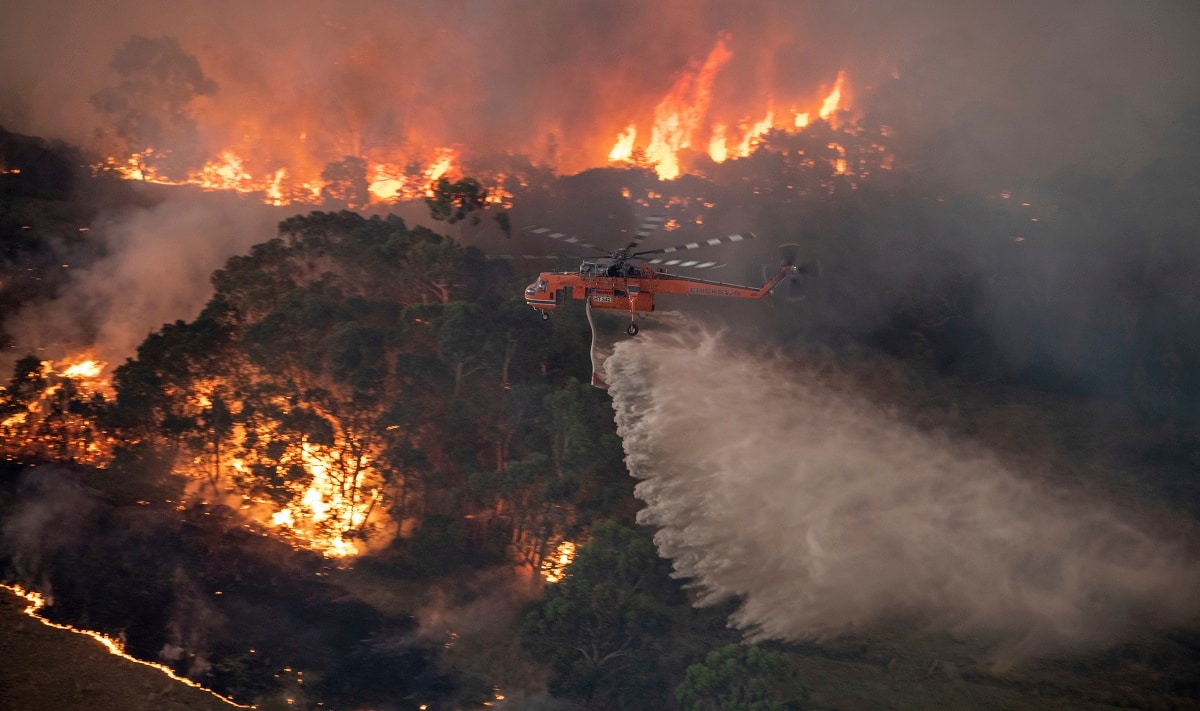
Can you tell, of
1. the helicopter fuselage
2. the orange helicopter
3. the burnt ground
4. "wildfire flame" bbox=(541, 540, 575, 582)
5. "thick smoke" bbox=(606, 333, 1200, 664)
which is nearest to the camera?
the burnt ground

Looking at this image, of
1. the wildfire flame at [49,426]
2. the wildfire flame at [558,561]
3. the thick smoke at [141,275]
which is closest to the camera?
the wildfire flame at [558,561]

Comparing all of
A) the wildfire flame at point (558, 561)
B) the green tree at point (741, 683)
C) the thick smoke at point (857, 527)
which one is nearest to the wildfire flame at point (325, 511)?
the wildfire flame at point (558, 561)

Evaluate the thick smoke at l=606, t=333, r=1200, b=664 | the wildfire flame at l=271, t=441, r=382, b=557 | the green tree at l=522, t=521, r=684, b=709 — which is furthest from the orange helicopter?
the wildfire flame at l=271, t=441, r=382, b=557

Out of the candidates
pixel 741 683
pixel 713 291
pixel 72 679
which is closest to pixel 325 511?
pixel 72 679

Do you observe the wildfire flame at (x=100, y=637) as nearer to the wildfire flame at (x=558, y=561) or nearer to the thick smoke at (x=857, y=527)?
the wildfire flame at (x=558, y=561)

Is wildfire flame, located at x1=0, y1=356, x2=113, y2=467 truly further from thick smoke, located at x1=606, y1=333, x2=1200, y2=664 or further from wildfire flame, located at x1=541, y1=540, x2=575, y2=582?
thick smoke, located at x1=606, y1=333, x2=1200, y2=664

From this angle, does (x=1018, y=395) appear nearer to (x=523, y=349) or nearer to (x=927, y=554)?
(x=927, y=554)
